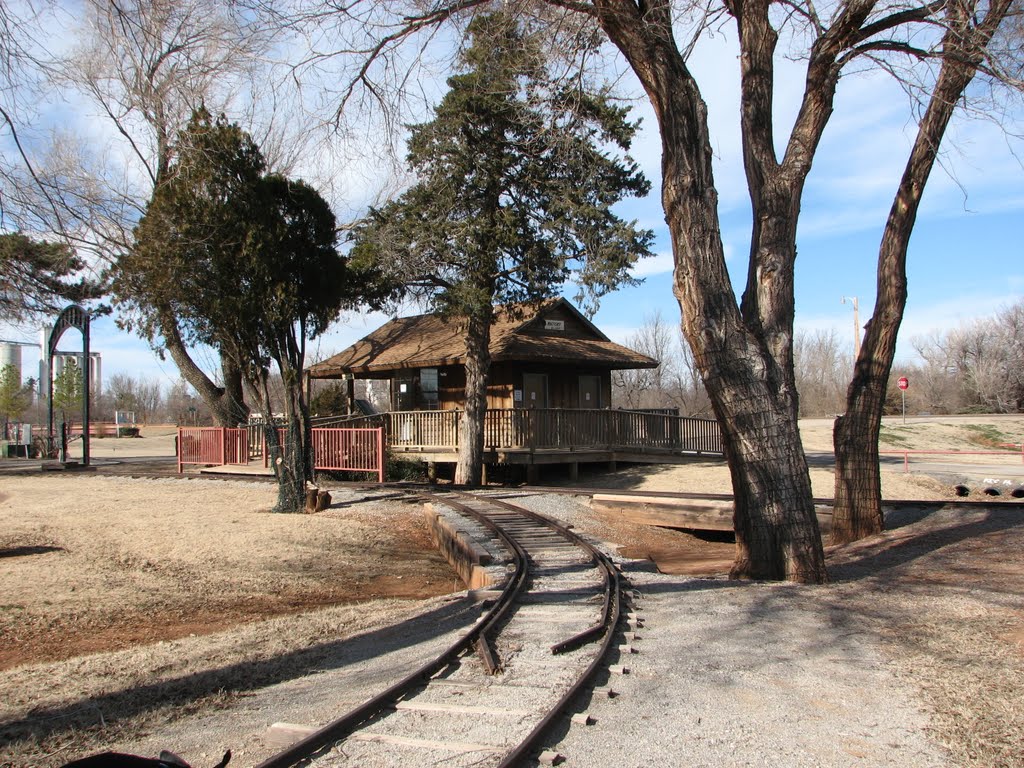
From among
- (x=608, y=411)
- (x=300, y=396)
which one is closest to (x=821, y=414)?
(x=608, y=411)

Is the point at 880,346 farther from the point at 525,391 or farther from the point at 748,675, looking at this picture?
the point at 525,391

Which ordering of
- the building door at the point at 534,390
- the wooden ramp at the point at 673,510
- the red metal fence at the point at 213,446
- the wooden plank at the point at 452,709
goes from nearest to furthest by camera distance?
the wooden plank at the point at 452,709 → the wooden ramp at the point at 673,510 → the building door at the point at 534,390 → the red metal fence at the point at 213,446

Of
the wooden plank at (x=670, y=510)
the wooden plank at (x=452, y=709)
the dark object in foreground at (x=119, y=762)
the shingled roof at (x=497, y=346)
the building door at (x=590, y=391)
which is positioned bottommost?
the wooden plank at (x=670, y=510)

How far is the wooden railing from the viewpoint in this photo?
71.3 feet

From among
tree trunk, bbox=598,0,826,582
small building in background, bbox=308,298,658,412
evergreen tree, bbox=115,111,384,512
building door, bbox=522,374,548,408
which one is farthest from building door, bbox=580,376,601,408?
tree trunk, bbox=598,0,826,582

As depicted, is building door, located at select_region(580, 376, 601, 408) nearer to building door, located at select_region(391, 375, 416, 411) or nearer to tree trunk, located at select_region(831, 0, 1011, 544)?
building door, located at select_region(391, 375, 416, 411)

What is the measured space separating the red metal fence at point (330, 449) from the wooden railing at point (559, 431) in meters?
2.61

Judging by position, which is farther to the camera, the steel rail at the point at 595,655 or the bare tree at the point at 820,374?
the bare tree at the point at 820,374

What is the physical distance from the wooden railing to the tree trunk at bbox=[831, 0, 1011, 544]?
10.9 meters

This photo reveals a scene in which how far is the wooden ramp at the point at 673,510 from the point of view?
1477 cm

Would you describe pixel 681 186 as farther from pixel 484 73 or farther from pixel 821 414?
pixel 821 414

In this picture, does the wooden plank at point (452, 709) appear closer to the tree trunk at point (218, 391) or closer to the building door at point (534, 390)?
the building door at point (534, 390)

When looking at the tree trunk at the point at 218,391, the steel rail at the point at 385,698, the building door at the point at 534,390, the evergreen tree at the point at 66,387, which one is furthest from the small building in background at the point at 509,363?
the evergreen tree at the point at 66,387

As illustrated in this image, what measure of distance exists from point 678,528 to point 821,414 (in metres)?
64.0
